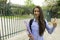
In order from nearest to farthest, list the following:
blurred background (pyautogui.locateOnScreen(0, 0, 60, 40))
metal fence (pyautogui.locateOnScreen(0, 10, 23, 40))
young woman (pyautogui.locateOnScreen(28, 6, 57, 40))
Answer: young woman (pyautogui.locateOnScreen(28, 6, 57, 40)), blurred background (pyautogui.locateOnScreen(0, 0, 60, 40)), metal fence (pyautogui.locateOnScreen(0, 10, 23, 40))

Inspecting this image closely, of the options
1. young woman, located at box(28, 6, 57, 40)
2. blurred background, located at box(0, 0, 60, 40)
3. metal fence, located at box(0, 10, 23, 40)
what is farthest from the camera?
metal fence, located at box(0, 10, 23, 40)

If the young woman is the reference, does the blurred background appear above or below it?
below

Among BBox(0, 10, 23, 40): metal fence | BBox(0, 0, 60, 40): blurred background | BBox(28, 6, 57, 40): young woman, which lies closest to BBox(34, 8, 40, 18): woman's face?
BBox(28, 6, 57, 40): young woman

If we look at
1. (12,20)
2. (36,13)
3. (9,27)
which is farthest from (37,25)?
(12,20)

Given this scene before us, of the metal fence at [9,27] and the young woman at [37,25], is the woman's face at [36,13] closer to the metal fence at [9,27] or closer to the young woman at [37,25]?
the young woman at [37,25]

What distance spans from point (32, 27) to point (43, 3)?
52.2 ft

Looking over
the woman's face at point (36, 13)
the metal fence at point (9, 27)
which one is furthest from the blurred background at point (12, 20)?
the woman's face at point (36, 13)

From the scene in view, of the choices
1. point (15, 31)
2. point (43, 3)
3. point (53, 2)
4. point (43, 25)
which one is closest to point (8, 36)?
point (15, 31)

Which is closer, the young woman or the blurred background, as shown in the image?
the young woman

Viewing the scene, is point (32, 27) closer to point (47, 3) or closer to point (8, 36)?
point (8, 36)

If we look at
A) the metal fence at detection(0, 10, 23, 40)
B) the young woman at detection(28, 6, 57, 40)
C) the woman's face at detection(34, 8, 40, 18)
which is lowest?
the metal fence at detection(0, 10, 23, 40)

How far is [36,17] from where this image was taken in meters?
4.16

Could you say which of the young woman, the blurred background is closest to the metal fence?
the blurred background

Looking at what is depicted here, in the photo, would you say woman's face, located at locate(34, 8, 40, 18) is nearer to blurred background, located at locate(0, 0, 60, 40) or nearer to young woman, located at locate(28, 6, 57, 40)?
young woman, located at locate(28, 6, 57, 40)
